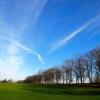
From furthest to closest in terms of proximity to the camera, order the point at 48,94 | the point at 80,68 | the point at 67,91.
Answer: the point at 80,68 < the point at 67,91 < the point at 48,94

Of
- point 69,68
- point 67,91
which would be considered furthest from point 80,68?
point 67,91

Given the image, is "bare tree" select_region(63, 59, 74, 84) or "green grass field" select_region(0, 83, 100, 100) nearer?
"green grass field" select_region(0, 83, 100, 100)

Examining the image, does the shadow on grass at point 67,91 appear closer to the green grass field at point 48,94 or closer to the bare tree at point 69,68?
the green grass field at point 48,94

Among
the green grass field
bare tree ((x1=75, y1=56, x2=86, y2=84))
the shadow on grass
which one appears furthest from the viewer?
bare tree ((x1=75, y1=56, x2=86, y2=84))

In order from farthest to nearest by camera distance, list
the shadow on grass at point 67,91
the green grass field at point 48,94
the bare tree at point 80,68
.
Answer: the bare tree at point 80,68, the shadow on grass at point 67,91, the green grass field at point 48,94

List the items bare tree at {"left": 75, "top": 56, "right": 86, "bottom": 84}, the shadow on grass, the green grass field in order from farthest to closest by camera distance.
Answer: bare tree at {"left": 75, "top": 56, "right": 86, "bottom": 84} < the shadow on grass < the green grass field

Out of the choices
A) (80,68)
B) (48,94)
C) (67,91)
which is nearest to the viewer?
(48,94)

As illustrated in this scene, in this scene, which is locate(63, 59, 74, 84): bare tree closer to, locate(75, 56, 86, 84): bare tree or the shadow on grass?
locate(75, 56, 86, 84): bare tree

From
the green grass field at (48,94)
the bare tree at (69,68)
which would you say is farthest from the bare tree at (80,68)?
the green grass field at (48,94)

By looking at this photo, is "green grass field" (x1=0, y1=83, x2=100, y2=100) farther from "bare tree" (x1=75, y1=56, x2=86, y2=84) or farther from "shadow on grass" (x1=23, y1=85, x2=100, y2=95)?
"bare tree" (x1=75, y1=56, x2=86, y2=84)

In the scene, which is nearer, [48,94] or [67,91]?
[48,94]

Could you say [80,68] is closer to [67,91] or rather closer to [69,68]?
[69,68]

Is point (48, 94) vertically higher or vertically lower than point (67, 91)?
lower

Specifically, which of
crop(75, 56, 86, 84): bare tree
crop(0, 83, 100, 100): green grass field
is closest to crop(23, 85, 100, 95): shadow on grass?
crop(0, 83, 100, 100): green grass field
